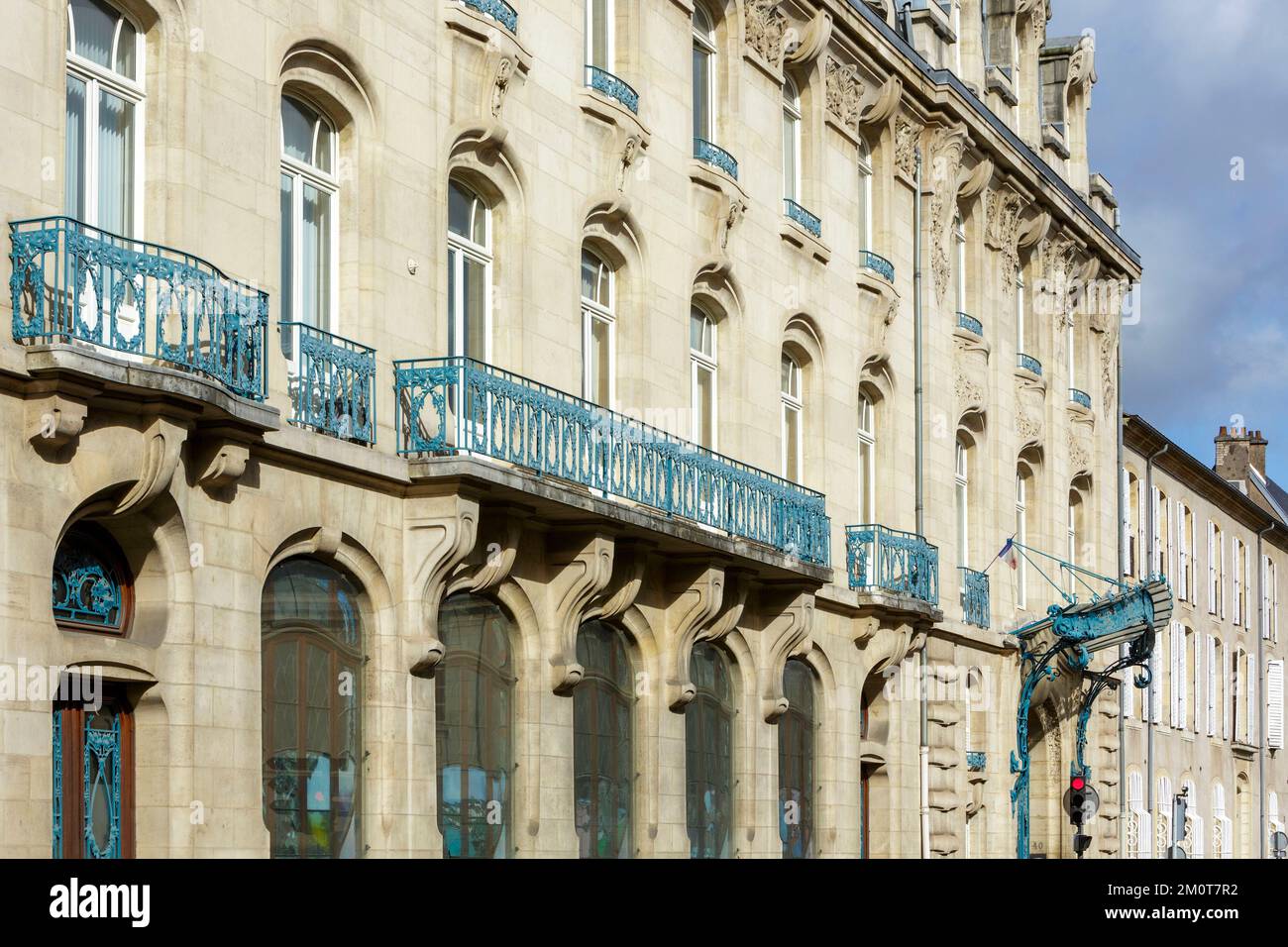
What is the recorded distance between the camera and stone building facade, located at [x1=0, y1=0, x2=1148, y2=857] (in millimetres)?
14367

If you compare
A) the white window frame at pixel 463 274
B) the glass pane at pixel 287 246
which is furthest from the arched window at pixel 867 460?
the glass pane at pixel 287 246

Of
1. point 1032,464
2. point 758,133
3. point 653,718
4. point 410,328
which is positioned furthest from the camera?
point 1032,464

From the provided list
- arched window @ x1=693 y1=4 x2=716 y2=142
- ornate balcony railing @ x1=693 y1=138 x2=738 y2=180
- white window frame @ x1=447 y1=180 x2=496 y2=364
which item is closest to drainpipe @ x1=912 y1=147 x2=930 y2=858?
arched window @ x1=693 y1=4 x2=716 y2=142

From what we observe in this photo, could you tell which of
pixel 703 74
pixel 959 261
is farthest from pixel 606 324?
pixel 959 261

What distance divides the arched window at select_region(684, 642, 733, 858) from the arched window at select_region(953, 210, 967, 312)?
10330 millimetres

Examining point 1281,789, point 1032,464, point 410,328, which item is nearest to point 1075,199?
point 1032,464

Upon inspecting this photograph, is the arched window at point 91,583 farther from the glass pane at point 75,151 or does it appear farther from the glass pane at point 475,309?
the glass pane at point 475,309

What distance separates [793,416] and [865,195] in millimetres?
4139

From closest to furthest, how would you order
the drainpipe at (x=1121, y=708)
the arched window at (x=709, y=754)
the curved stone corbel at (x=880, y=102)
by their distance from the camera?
the arched window at (x=709, y=754)
the curved stone corbel at (x=880, y=102)
the drainpipe at (x=1121, y=708)

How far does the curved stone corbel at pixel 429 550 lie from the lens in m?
17.5

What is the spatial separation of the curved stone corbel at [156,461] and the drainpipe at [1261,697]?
44514 millimetres

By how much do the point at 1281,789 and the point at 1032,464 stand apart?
26703 millimetres
